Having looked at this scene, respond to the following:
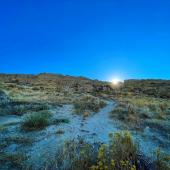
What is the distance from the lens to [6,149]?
905 cm

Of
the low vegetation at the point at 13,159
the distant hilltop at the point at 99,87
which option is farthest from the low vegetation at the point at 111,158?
the distant hilltop at the point at 99,87

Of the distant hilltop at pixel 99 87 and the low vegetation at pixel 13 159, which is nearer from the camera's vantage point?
the low vegetation at pixel 13 159

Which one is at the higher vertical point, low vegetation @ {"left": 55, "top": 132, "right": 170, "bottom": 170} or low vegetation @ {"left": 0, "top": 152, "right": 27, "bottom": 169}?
low vegetation @ {"left": 55, "top": 132, "right": 170, "bottom": 170}

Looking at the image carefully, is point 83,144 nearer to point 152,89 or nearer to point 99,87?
point 99,87

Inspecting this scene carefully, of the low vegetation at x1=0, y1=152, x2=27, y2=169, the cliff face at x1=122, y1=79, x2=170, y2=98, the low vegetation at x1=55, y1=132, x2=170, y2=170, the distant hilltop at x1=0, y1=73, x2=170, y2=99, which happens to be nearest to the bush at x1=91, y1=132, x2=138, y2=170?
the low vegetation at x1=55, y1=132, x2=170, y2=170

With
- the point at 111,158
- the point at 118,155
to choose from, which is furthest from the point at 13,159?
the point at 118,155

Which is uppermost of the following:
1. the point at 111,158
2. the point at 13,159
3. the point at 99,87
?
the point at 99,87

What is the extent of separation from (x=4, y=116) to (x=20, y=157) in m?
8.29

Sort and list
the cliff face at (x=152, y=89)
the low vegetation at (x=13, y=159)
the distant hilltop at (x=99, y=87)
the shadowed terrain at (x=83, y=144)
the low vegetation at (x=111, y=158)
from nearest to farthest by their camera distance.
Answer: the low vegetation at (x=111, y=158)
the shadowed terrain at (x=83, y=144)
the low vegetation at (x=13, y=159)
the distant hilltop at (x=99, y=87)
the cliff face at (x=152, y=89)

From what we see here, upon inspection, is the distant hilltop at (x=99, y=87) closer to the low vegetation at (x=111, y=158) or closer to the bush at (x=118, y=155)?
the low vegetation at (x=111, y=158)

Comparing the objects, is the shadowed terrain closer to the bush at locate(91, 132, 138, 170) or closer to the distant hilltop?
the bush at locate(91, 132, 138, 170)

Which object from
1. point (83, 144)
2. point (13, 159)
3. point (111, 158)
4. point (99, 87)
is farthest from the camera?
point (99, 87)

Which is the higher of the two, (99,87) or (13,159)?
(99,87)

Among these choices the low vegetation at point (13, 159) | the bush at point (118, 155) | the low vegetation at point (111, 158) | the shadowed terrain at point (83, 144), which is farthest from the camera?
the low vegetation at point (13, 159)
